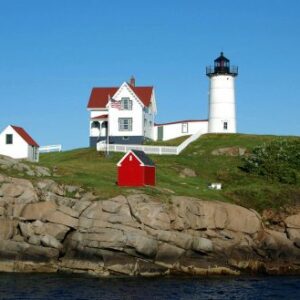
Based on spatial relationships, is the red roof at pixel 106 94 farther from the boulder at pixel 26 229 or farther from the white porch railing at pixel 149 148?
the boulder at pixel 26 229

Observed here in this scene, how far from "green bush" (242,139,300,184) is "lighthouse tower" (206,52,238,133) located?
13589 mm

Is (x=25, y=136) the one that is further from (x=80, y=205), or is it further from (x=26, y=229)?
(x=26, y=229)

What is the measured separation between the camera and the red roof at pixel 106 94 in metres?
81.8

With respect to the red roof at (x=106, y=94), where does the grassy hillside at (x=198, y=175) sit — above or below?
below

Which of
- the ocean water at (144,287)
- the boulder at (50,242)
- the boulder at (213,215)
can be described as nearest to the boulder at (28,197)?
the boulder at (50,242)

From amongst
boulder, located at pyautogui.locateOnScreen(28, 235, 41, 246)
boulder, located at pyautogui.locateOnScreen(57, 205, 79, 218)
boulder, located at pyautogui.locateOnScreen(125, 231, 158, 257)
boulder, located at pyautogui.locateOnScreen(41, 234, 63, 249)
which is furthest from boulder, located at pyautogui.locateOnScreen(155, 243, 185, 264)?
boulder, located at pyautogui.locateOnScreen(28, 235, 41, 246)

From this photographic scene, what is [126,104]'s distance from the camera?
262ft

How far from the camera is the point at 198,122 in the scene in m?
86.1

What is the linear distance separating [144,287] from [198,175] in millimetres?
25800

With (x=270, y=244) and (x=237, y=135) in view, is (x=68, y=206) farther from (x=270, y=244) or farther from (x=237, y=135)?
(x=237, y=135)

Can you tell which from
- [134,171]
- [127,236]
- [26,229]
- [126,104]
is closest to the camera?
[127,236]

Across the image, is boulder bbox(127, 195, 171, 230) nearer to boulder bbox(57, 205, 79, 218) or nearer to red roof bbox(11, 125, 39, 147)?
boulder bbox(57, 205, 79, 218)

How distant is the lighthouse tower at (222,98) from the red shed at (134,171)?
2782cm

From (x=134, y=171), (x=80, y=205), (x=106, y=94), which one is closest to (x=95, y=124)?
(x=106, y=94)
